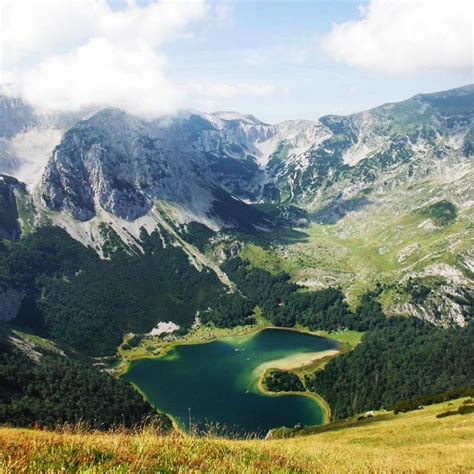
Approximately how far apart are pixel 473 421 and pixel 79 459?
190 ft

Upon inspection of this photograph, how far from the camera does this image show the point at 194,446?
53.1ft

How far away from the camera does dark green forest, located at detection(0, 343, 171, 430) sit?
496ft

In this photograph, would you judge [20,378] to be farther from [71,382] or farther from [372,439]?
[372,439]

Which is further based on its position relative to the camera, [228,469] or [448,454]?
[448,454]

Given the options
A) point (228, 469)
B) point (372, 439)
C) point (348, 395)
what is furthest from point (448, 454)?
point (348, 395)

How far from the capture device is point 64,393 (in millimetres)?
172125

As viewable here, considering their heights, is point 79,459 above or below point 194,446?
above

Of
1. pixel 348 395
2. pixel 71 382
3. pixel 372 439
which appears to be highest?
pixel 372 439

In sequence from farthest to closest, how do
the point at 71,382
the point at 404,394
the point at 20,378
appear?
1. the point at 404,394
2. the point at 71,382
3. the point at 20,378

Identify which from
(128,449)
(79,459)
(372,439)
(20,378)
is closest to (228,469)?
(128,449)

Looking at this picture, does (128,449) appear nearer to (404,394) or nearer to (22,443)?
(22,443)

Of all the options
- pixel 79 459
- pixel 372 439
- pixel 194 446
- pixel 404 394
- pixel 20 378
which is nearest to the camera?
pixel 79 459

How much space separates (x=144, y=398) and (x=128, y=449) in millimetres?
196610

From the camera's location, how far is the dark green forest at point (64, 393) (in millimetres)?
151125
